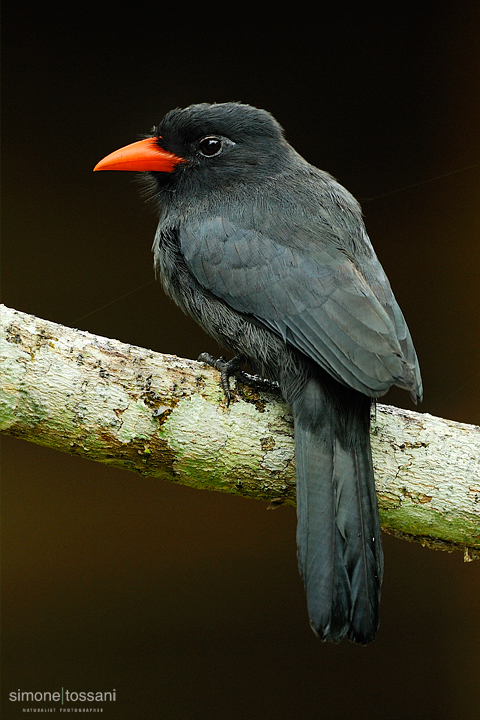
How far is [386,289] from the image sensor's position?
2258mm

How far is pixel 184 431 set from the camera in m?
2.10

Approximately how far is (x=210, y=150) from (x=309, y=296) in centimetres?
74

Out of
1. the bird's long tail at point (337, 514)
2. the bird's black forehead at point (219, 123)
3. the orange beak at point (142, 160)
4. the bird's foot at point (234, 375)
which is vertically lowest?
the bird's long tail at point (337, 514)

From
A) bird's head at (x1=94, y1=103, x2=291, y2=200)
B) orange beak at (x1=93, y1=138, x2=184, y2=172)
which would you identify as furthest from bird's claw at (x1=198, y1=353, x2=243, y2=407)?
orange beak at (x1=93, y1=138, x2=184, y2=172)

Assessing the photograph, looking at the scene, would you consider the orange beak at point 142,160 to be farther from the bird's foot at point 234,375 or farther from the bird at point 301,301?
the bird's foot at point 234,375

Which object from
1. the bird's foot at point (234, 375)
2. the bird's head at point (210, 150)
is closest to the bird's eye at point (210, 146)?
the bird's head at point (210, 150)

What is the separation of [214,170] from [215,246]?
1.22ft

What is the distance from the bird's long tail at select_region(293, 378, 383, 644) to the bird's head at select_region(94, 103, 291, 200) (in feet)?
2.73

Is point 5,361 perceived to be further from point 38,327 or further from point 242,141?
point 242,141

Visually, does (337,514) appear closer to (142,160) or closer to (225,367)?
(225,367)

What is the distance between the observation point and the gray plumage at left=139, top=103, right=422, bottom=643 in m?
1.92

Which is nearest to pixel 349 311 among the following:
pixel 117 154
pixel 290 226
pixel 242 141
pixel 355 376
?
pixel 355 376

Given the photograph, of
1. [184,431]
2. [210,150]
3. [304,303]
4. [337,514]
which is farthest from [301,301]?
[210,150]

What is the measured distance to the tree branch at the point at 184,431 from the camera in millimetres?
2066
